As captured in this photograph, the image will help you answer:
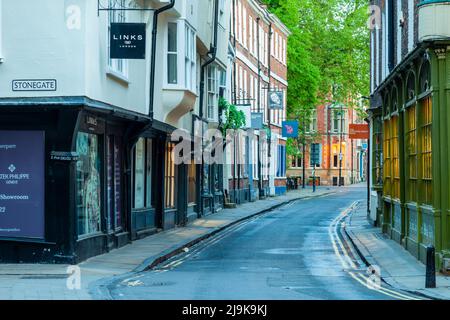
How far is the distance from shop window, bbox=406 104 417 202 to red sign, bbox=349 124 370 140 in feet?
39.5

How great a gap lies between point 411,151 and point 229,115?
20894 mm

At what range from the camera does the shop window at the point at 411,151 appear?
872 inches

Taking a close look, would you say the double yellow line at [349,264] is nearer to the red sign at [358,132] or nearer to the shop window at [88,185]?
the red sign at [358,132]

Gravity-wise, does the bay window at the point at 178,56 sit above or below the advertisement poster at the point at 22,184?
above

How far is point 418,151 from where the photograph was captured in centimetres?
2114

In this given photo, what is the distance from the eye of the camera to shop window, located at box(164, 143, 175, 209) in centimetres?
3070

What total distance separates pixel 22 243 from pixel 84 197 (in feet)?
6.09

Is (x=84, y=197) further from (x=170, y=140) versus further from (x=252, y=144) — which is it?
(x=252, y=144)

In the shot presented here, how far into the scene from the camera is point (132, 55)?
20719mm

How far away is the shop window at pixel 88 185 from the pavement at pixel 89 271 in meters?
0.80

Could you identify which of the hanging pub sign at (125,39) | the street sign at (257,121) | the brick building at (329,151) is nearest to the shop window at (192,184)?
the street sign at (257,121)

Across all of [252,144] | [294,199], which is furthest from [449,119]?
[294,199]

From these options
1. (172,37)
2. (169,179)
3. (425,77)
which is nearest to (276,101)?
(169,179)

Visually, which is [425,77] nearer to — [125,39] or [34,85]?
[125,39]
